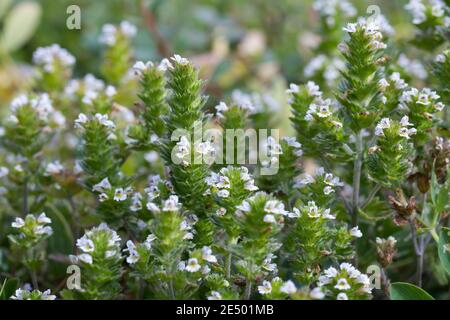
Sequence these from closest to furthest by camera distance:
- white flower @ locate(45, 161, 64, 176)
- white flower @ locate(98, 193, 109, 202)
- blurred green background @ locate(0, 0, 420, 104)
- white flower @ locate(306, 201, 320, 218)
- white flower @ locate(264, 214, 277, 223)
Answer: white flower @ locate(264, 214, 277, 223) → white flower @ locate(306, 201, 320, 218) → white flower @ locate(98, 193, 109, 202) → white flower @ locate(45, 161, 64, 176) → blurred green background @ locate(0, 0, 420, 104)

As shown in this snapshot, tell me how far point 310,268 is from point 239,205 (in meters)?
0.33

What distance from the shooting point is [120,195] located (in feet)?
6.75

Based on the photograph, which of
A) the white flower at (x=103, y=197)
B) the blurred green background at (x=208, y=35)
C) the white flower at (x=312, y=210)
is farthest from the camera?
the blurred green background at (x=208, y=35)

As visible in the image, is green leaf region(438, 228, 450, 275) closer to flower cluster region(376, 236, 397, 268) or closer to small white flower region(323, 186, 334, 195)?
flower cluster region(376, 236, 397, 268)

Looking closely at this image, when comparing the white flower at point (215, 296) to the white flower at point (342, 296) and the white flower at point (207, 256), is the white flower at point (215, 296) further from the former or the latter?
the white flower at point (342, 296)

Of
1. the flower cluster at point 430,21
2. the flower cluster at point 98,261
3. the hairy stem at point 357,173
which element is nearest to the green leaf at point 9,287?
the flower cluster at point 98,261

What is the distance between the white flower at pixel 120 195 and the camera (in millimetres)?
2048

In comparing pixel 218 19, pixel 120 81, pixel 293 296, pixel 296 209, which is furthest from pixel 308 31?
pixel 293 296

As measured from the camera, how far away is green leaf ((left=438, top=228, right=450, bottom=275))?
75.5 inches

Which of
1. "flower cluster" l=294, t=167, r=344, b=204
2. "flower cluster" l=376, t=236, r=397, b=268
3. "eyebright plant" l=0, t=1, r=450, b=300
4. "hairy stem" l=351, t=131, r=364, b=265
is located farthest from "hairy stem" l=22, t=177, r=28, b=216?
"flower cluster" l=376, t=236, r=397, b=268

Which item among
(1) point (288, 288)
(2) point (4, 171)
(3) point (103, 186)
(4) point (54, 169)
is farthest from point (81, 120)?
(1) point (288, 288)

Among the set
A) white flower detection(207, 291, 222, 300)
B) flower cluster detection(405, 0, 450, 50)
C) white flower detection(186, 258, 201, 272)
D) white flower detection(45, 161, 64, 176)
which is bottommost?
white flower detection(207, 291, 222, 300)

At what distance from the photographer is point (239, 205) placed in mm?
1750

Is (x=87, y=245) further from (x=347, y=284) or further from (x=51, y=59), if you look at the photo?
(x=51, y=59)
